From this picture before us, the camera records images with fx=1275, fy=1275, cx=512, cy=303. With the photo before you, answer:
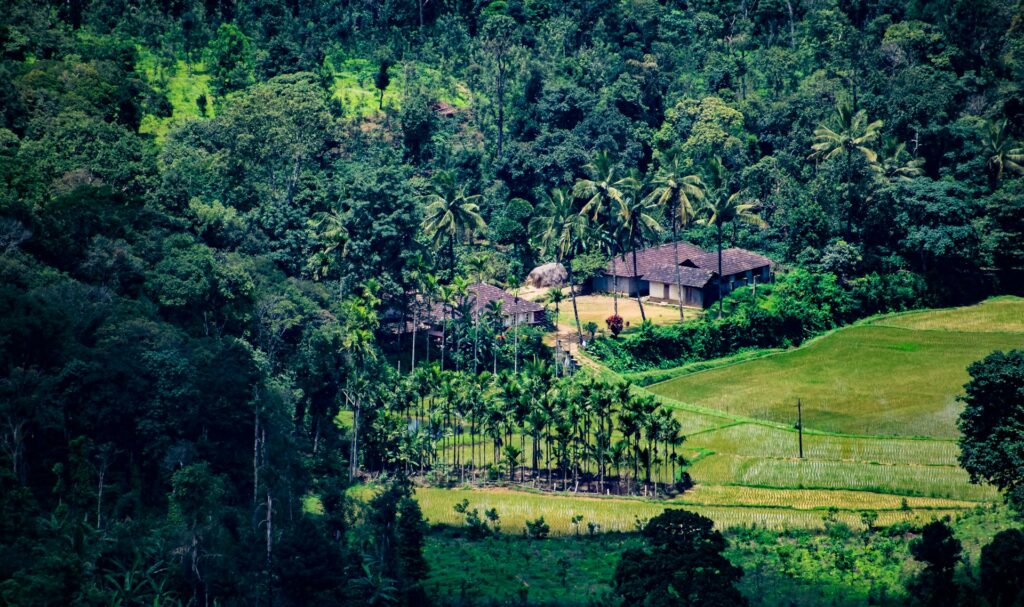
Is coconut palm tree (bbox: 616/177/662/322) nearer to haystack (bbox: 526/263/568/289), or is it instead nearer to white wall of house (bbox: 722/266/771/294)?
haystack (bbox: 526/263/568/289)

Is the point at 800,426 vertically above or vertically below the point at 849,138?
below

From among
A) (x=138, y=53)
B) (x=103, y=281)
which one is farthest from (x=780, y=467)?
(x=138, y=53)

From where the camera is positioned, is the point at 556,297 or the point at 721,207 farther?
the point at 721,207

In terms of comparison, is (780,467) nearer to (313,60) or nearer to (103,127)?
(103,127)

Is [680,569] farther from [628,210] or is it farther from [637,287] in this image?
[637,287]

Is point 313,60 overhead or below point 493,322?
overhead

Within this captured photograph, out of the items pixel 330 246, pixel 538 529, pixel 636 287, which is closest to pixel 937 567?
pixel 538 529
